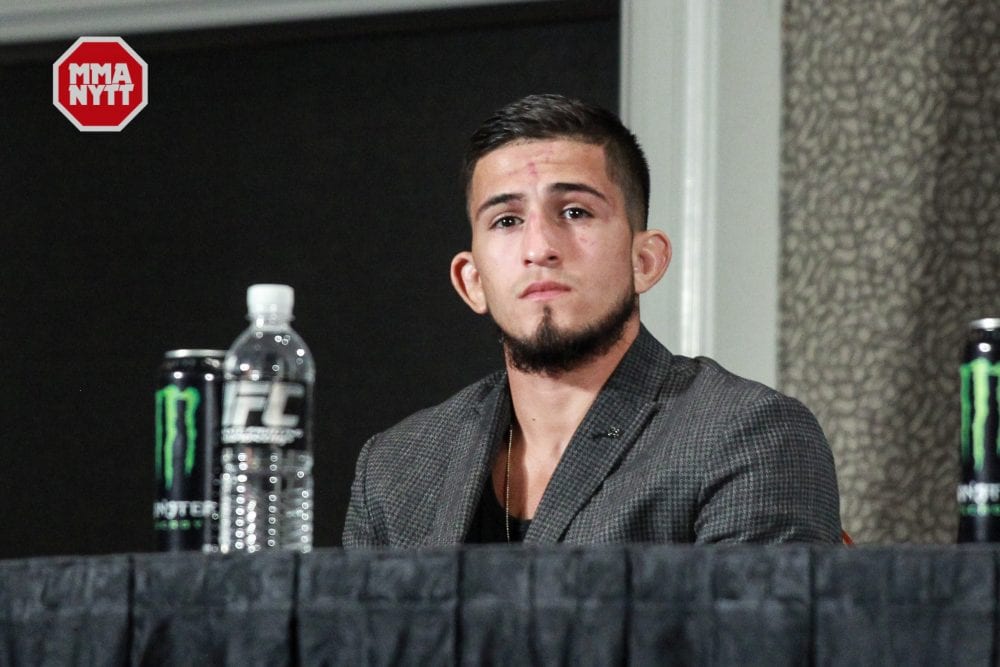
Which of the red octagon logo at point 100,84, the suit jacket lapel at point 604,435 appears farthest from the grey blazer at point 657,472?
the red octagon logo at point 100,84

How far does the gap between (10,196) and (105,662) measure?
240 centimetres

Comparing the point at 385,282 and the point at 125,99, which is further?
the point at 125,99

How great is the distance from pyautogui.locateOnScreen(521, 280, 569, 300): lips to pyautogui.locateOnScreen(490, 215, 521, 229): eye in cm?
11

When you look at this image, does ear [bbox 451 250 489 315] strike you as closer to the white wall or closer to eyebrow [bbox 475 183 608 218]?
eyebrow [bbox 475 183 608 218]

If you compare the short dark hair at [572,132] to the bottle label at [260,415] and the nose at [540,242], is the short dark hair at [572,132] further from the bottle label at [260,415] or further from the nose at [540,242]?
the bottle label at [260,415]

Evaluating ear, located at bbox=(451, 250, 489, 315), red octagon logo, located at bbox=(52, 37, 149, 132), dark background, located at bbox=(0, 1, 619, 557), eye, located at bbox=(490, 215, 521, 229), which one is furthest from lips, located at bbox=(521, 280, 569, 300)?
red octagon logo, located at bbox=(52, 37, 149, 132)

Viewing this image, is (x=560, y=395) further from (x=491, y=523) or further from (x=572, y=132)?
(x=572, y=132)

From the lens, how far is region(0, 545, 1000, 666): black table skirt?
0.67m

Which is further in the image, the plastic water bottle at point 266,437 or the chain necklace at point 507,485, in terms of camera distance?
the chain necklace at point 507,485

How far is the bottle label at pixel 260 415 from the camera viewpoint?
0.96 m

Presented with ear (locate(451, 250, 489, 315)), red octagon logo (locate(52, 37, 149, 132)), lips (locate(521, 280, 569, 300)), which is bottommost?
lips (locate(521, 280, 569, 300))

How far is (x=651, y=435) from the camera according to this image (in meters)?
1.58

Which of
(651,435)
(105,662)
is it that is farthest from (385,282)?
(105,662)

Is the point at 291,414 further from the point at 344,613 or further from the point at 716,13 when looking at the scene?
the point at 716,13
